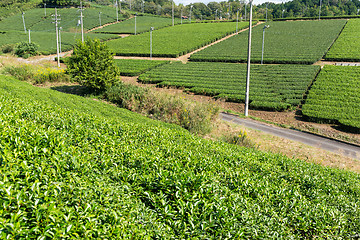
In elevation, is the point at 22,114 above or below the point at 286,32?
below

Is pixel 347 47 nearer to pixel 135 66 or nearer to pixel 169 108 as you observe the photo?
pixel 135 66

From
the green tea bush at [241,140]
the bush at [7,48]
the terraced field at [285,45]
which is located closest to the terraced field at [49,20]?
the bush at [7,48]

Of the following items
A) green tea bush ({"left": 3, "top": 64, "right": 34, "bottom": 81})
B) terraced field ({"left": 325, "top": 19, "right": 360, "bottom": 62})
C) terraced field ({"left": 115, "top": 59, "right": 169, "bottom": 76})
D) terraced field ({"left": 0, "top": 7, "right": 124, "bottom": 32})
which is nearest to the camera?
green tea bush ({"left": 3, "top": 64, "right": 34, "bottom": 81})

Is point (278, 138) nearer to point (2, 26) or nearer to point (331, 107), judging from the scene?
point (331, 107)

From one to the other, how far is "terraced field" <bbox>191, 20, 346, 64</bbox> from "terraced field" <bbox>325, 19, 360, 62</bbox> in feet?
4.55

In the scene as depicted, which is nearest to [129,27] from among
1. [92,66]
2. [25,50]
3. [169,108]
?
[25,50]

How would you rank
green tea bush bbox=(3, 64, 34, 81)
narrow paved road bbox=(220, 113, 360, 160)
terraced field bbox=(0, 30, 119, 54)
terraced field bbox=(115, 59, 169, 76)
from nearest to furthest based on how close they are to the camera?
narrow paved road bbox=(220, 113, 360, 160), green tea bush bbox=(3, 64, 34, 81), terraced field bbox=(115, 59, 169, 76), terraced field bbox=(0, 30, 119, 54)

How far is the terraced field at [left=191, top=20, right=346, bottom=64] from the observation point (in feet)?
152

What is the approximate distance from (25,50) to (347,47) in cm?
5814

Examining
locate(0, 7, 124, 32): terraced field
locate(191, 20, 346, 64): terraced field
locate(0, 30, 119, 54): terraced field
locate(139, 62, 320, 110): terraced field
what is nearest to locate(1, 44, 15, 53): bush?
locate(0, 30, 119, 54): terraced field

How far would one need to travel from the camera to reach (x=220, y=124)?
20.6 m

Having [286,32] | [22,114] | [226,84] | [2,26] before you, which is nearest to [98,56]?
[226,84]

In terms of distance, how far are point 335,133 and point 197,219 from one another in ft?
61.8

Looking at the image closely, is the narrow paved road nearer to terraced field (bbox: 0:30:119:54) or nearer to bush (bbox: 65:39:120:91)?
bush (bbox: 65:39:120:91)
